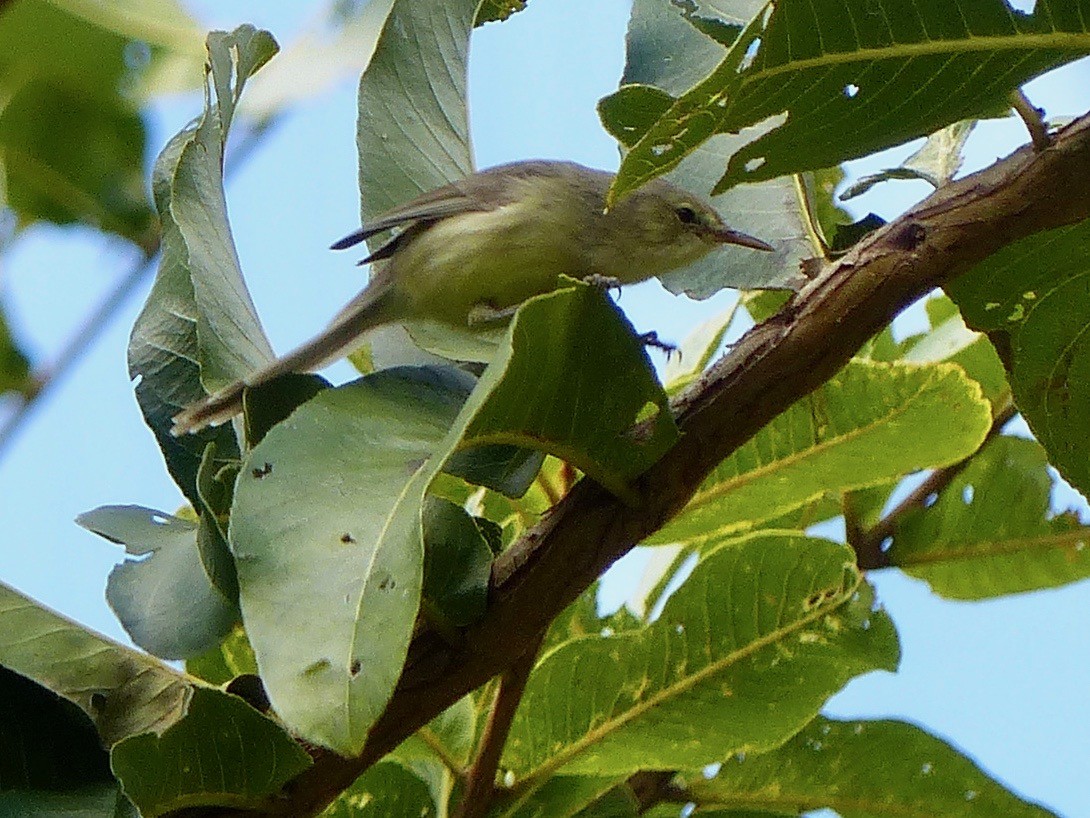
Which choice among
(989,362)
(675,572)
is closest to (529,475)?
(675,572)

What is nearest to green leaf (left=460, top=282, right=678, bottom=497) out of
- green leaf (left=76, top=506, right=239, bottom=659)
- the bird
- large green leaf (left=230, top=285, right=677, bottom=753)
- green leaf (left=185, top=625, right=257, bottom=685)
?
large green leaf (left=230, top=285, right=677, bottom=753)

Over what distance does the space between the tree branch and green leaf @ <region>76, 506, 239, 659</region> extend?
172 millimetres

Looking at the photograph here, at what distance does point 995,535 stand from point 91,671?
41.8 inches

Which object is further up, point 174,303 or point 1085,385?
point 174,303

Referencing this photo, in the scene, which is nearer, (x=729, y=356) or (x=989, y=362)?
(x=729, y=356)

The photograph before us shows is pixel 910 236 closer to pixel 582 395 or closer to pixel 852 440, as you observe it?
pixel 582 395

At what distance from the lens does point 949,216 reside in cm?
99

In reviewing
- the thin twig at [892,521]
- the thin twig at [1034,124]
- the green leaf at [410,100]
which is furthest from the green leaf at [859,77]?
the thin twig at [892,521]

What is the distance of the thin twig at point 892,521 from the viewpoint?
1.67 meters

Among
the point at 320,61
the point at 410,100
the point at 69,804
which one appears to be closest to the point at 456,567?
the point at 69,804

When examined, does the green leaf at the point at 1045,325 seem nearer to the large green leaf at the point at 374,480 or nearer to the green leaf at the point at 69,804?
the large green leaf at the point at 374,480

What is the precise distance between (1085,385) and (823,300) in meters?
0.33

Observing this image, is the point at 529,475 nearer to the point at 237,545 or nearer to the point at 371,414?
the point at 371,414

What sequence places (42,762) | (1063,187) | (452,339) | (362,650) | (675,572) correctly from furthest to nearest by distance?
(675,572)
(452,339)
(42,762)
(1063,187)
(362,650)
